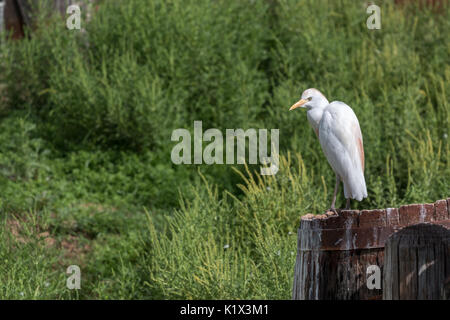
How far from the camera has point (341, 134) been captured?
303 cm

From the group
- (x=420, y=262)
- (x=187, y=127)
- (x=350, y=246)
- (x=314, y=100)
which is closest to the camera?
(x=420, y=262)

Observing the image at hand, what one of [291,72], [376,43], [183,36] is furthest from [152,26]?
[376,43]

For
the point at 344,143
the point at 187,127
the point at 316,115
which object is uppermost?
the point at 187,127

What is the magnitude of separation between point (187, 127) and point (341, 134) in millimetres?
4041

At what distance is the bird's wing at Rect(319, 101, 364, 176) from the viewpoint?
3.02 meters

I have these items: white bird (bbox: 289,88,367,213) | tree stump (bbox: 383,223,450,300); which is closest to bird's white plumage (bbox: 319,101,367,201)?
white bird (bbox: 289,88,367,213)

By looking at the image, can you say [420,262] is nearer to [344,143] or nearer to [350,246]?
[350,246]

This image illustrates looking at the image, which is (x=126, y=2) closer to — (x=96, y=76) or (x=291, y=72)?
(x=96, y=76)

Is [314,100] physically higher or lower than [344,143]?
higher

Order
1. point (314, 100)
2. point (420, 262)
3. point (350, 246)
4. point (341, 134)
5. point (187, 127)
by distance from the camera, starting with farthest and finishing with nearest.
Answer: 1. point (187, 127)
2. point (314, 100)
3. point (341, 134)
4. point (350, 246)
5. point (420, 262)

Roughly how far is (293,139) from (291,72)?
127cm

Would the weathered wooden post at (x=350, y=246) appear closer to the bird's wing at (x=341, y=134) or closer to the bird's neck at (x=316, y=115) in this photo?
the bird's wing at (x=341, y=134)

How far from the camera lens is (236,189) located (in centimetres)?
A: 631

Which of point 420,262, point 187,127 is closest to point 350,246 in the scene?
point 420,262
